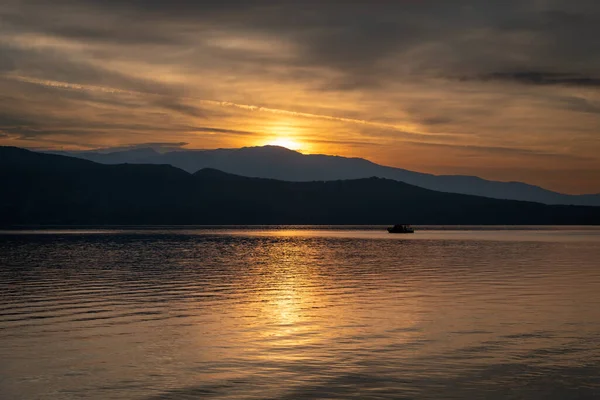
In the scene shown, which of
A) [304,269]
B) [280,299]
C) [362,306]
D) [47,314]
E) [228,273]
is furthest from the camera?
[304,269]

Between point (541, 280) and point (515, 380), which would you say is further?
point (541, 280)

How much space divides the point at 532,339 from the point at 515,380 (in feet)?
30.6

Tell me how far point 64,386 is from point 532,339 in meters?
22.9

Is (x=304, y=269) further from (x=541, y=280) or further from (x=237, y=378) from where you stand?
(x=237, y=378)

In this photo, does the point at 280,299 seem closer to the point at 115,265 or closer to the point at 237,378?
the point at 237,378

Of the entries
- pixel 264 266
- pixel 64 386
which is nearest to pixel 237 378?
pixel 64 386

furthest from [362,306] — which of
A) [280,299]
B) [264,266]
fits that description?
[264,266]

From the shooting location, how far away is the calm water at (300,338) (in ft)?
85.4

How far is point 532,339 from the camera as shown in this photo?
116 ft

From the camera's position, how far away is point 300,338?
35.9 metres

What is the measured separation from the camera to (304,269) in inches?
3428

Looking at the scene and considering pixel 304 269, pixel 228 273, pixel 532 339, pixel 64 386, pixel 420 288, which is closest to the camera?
pixel 64 386

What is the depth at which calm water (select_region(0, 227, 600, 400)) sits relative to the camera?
26.0 meters

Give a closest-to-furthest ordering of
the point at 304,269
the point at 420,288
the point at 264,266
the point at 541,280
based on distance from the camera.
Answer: the point at 420,288
the point at 541,280
the point at 304,269
the point at 264,266
